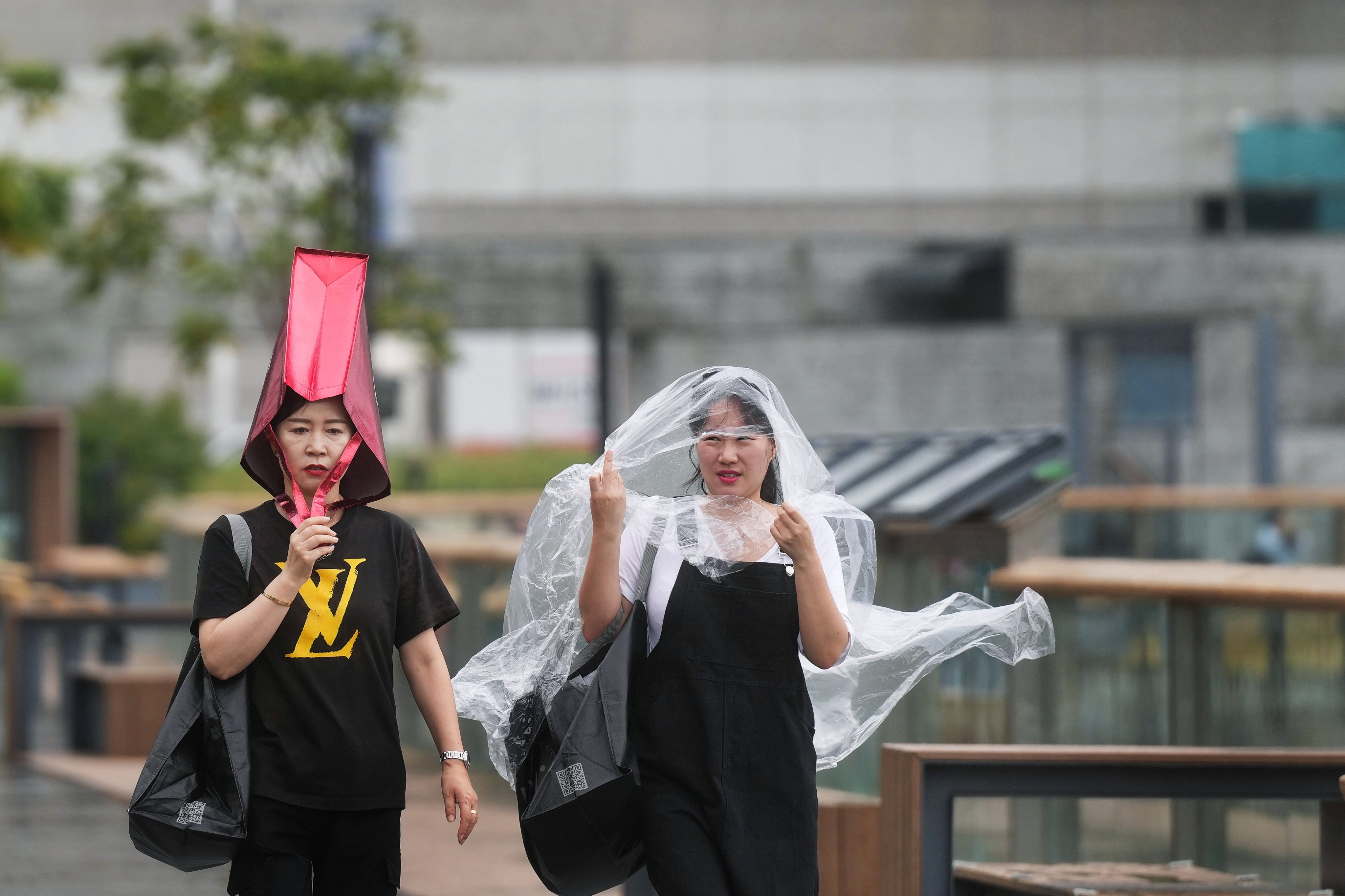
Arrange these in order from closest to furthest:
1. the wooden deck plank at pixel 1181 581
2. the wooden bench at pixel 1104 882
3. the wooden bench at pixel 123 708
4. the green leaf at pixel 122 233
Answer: the wooden bench at pixel 1104 882, the wooden deck plank at pixel 1181 581, the wooden bench at pixel 123 708, the green leaf at pixel 122 233

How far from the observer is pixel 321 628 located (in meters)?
3.82

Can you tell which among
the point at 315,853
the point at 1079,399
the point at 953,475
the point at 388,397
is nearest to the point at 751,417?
the point at 315,853

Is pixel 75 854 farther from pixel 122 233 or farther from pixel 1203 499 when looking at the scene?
pixel 122 233

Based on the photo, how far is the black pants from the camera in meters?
3.80

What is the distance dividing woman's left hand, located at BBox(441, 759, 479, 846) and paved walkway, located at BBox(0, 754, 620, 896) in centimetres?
337

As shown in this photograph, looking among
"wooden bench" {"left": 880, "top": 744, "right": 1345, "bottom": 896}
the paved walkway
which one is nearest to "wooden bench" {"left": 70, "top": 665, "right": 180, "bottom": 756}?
the paved walkway

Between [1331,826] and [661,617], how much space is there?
6.67 ft

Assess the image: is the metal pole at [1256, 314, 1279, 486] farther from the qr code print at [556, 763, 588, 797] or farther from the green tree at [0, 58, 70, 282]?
the qr code print at [556, 763, 588, 797]

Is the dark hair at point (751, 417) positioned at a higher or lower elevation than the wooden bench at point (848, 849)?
higher

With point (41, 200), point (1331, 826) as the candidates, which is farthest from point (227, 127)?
point (1331, 826)

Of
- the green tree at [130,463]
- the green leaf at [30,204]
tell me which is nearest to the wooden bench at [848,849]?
the green leaf at [30,204]

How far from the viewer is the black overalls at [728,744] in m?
3.96

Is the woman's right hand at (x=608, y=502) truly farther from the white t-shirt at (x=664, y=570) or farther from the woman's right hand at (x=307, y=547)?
the woman's right hand at (x=307, y=547)

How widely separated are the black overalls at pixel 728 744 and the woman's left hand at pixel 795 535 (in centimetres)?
13
